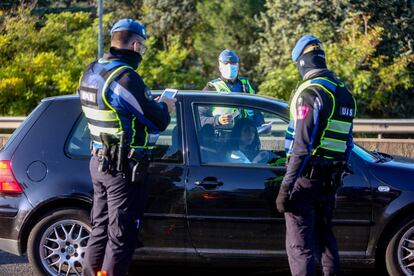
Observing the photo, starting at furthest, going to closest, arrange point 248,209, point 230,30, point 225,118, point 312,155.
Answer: point 230,30 < point 225,118 < point 248,209 < point 312,155

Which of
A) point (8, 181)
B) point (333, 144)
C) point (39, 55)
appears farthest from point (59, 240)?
point (39, 55)

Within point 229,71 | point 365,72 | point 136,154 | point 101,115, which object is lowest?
point 136,154

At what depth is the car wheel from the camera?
5.27 metres

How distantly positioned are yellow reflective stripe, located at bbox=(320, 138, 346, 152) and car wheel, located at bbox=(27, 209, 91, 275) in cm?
189

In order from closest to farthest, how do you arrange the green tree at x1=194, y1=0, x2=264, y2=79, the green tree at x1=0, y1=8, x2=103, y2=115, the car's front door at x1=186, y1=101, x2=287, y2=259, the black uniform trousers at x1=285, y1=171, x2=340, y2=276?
the black uniform trousers at x1=285, y1=171, x2=340, y2=276
the car's front door at x1=186, y1=101, x2=287, y2=259
the green tree at x1=0, y1=8, x2=103, y2=115
the green tree at x1=194, y1=0, x2=264, y2=79

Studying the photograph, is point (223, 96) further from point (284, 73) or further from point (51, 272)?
point (284, 73)

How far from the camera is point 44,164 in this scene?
5.32 meters

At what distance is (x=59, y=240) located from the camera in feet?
17.4

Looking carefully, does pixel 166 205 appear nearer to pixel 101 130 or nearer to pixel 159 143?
pixel 159 143

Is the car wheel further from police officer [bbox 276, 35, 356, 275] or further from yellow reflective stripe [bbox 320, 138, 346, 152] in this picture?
yellow reflective stripe [bbox 320, 138, 346, 152]

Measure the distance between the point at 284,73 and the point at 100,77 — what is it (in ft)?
44.1

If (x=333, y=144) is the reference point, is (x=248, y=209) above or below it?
below

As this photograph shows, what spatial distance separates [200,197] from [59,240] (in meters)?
1.14

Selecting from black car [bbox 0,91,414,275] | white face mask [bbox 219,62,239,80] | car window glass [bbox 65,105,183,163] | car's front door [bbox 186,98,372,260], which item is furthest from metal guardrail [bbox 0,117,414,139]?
car window glass [bbox 65,105,183,163]
